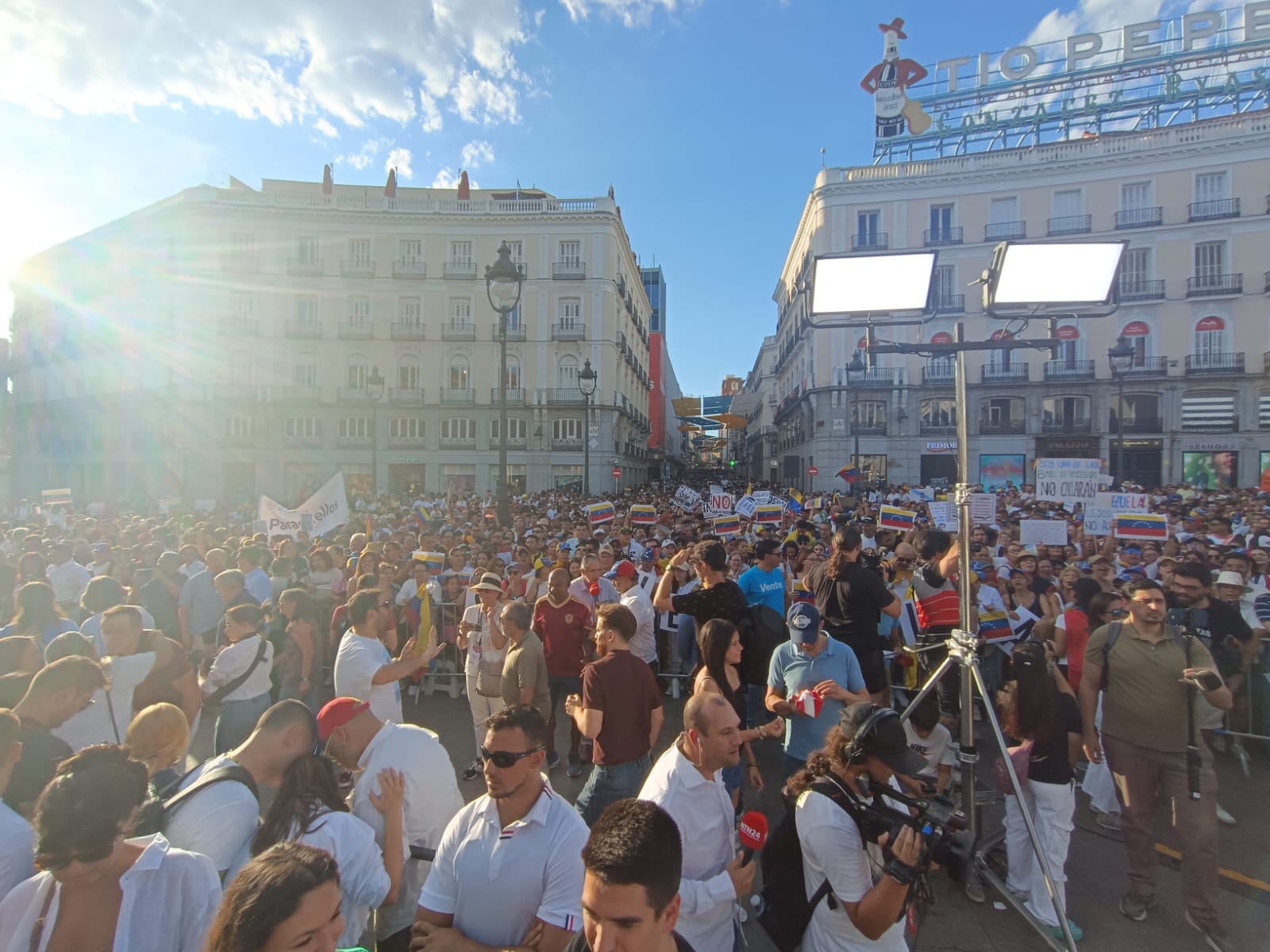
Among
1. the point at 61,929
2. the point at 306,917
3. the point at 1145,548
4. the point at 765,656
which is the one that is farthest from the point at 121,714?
the point at 1145,548

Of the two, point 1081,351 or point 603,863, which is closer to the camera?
point 603,863

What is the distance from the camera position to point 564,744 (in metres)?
6.07

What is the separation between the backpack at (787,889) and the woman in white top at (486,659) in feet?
10.3

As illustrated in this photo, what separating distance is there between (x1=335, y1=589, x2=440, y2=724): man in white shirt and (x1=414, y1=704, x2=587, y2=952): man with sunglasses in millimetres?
1755

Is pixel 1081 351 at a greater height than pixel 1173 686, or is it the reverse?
pixel 1081 351

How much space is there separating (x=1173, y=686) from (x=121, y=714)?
6170mm

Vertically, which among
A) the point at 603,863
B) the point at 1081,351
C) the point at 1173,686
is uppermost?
the point at 1081,351

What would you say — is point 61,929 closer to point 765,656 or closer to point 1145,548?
point 765,656

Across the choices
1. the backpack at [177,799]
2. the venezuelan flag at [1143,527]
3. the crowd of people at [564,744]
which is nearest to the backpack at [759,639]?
the crowd of people at [564,744]

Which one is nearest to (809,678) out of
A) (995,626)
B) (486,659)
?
(486,659)

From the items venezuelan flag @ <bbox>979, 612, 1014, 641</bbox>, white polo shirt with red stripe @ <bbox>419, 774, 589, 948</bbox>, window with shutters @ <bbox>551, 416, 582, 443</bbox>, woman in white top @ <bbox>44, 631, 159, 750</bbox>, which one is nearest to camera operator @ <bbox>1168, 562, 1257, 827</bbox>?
venezuelan flag @ <bbox>979, 612, 1014, 641</bbox>

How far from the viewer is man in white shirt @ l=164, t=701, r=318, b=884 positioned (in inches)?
85.4

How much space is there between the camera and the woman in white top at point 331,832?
215cm

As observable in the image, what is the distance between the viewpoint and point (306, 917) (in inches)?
59.6
